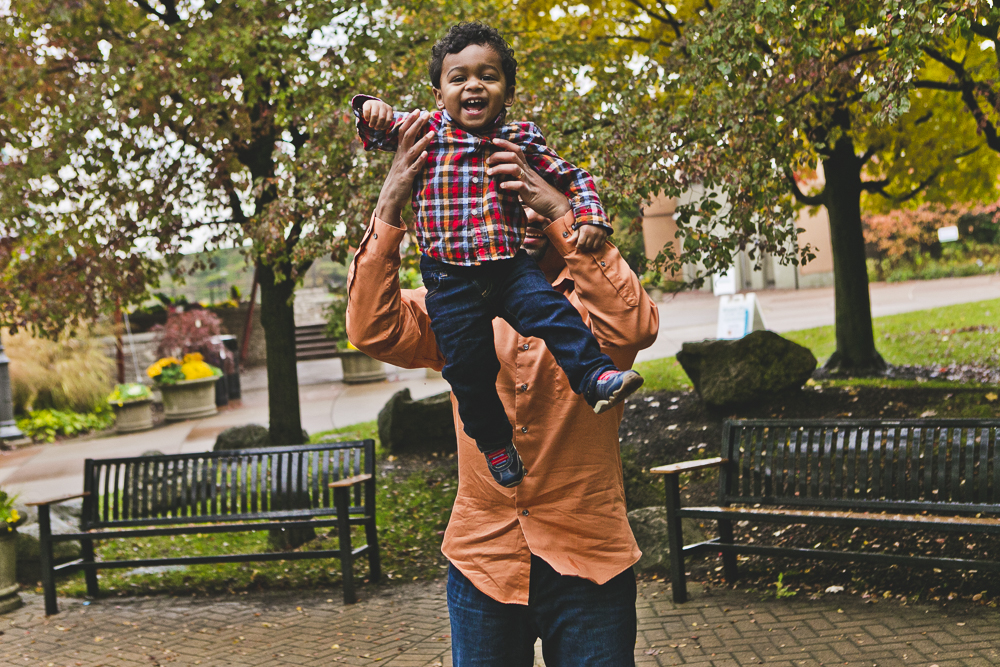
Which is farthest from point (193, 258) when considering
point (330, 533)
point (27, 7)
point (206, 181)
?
point (330, 533)

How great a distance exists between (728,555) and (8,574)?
5306mm

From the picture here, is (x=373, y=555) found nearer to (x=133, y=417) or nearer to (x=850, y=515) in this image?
(x=850, y=515)

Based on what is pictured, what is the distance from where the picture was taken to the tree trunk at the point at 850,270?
35.6 ft

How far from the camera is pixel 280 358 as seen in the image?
27.8 feet

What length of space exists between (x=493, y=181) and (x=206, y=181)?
6765mm

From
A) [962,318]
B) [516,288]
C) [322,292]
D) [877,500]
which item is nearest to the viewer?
[516,288]

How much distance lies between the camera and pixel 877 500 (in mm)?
5113

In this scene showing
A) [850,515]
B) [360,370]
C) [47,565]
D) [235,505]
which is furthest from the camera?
[360,370]

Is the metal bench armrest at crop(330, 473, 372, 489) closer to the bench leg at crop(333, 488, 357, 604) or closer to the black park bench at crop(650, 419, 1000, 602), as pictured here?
the bench leg at crop(333, 488, 357, 604)

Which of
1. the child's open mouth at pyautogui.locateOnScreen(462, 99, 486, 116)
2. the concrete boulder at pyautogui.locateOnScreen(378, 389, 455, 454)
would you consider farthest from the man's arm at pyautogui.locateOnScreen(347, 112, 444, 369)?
the concrete boulder at pyautogui.locateOnScreen(378, 389, 455, 454)

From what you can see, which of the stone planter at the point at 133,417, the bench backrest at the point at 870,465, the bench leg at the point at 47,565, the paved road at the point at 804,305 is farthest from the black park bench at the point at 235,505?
the paved road at the point at 804,305

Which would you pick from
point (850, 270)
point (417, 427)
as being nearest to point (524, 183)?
point (417, 427)

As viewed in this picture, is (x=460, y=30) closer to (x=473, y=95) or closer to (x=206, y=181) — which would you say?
(x=473, y=95)

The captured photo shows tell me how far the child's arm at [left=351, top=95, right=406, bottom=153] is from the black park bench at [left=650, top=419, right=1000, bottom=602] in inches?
150
